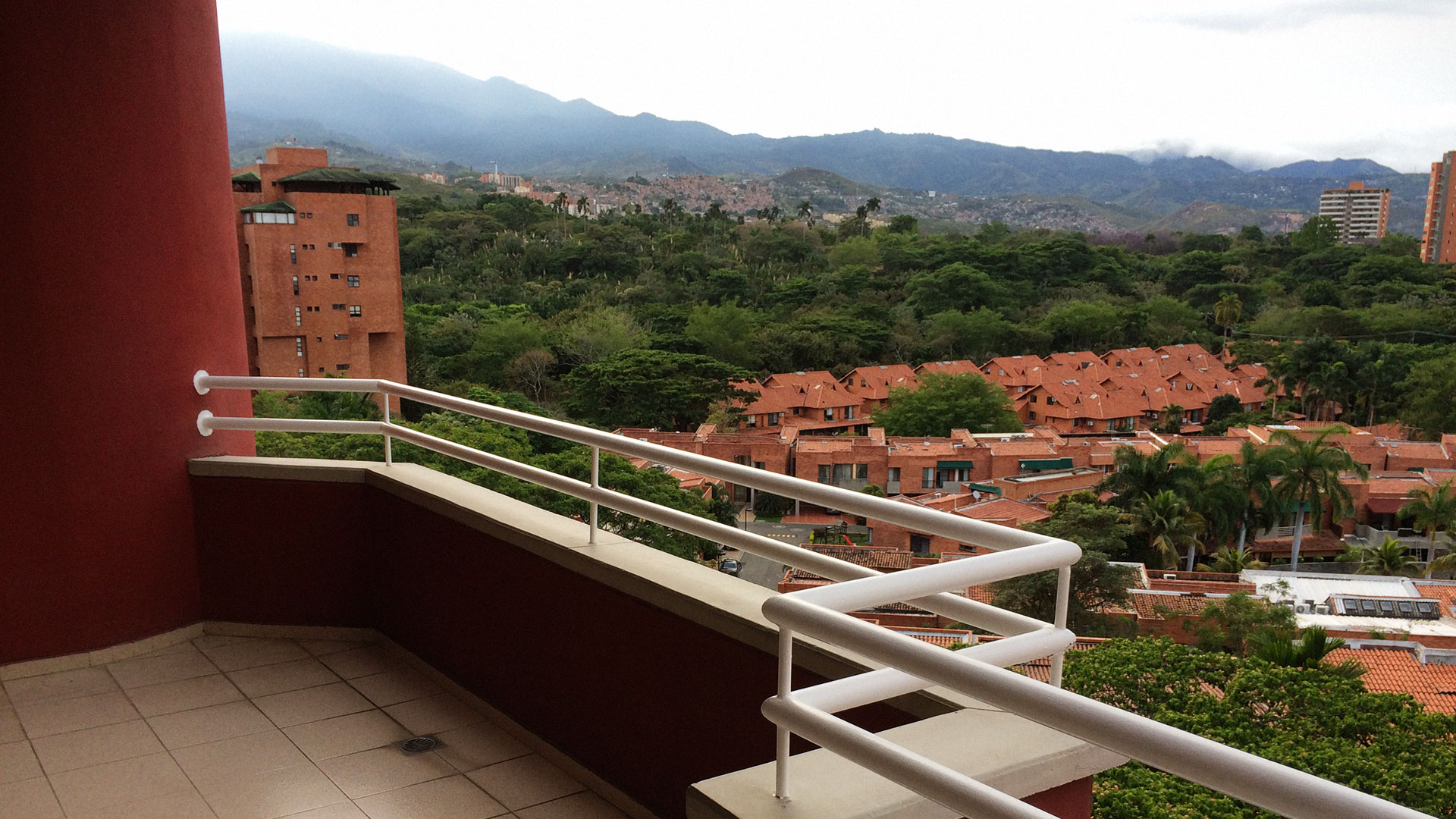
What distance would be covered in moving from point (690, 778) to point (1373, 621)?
71.5 feet

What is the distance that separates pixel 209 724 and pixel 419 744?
62cm

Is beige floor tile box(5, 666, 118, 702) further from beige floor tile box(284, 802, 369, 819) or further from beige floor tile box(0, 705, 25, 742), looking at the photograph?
beige floor tile box(284, 802, 369, 819)

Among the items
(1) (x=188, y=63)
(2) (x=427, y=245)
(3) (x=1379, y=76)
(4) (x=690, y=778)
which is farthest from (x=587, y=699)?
(3) (x=1379, y=76)

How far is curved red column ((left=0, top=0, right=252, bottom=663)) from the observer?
9.30 feet

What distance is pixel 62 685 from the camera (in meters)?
3.01

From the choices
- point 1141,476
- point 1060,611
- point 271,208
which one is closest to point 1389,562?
point 1141,476

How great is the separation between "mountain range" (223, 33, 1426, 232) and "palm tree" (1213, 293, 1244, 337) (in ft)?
155

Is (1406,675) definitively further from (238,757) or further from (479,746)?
(238,757)

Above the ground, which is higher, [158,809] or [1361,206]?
[1361,206]

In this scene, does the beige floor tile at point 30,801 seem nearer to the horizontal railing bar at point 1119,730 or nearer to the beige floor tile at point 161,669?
the beige floor tile at point 161,669

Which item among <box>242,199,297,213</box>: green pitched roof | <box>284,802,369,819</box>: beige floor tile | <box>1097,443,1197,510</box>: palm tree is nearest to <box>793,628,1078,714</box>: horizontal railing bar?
<box>284,802,369,819</box>: beige floor tile

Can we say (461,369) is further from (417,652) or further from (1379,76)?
(1379,76)

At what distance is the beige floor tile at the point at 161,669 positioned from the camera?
3.07 m

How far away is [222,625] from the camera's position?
341 centimetres
